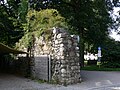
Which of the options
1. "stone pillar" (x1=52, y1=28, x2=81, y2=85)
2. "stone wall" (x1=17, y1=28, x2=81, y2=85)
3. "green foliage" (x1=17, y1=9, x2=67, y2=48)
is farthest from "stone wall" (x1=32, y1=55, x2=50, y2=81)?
"green foliage" (x1=17, y1=9, x2=67, y2=48)

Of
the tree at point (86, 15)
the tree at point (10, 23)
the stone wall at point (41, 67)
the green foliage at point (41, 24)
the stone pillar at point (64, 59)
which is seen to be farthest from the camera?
the tree at point (86, 15)

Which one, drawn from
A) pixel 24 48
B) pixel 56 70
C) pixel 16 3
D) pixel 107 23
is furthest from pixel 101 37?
pixel 56 70

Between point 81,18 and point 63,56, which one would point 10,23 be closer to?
point 81,18

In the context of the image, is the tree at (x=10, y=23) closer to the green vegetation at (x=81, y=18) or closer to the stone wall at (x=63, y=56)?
the green vegetation at (x=81, y=18)

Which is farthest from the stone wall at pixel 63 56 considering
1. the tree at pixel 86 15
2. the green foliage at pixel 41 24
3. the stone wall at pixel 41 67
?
the tree at pixel 86 15

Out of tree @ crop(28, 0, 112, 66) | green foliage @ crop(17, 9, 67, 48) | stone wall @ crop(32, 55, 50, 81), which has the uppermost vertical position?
tree @ crop(28, 0, 112, 66)

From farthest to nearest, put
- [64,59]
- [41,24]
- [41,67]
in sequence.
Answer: [41,24] < [41,67] < [64,59]

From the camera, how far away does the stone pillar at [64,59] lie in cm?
1391

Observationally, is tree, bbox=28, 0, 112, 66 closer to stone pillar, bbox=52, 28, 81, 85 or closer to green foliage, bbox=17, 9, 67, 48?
green foliage, bbox=17, 9, 67, 48

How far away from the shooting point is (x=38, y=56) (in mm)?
15844

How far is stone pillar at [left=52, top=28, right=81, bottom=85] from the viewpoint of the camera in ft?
45.6

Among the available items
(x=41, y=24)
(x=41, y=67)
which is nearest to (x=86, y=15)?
(x=41, y=24)

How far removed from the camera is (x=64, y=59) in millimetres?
13992

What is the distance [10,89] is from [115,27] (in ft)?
78.5
